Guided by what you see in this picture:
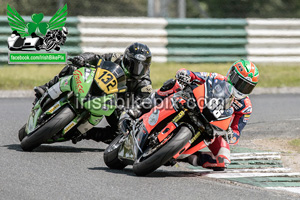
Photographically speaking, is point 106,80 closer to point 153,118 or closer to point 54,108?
point 54,108

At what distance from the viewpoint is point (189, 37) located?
52.4ft

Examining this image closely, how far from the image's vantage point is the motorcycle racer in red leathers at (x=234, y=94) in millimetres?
6762

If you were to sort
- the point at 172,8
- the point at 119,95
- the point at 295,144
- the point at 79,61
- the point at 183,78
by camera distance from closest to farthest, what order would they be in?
the point at 183,78 < the point at 79,61 < the point at 119,95 < the point at 295,144 < the point at 172,8

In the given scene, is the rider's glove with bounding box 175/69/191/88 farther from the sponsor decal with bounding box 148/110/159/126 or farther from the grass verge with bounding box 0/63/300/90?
the grass verge with bounding box 0/63/300/90

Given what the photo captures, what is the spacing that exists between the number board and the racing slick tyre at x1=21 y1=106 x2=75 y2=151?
464mm

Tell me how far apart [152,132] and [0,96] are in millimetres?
6757

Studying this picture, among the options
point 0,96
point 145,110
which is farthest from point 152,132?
point 0,96

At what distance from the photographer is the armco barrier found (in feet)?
49.3

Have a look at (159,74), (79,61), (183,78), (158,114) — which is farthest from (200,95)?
(159,74)

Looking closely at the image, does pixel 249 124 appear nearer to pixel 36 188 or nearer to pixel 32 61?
pixel 36 188

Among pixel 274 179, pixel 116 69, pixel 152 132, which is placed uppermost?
pixel 116 69

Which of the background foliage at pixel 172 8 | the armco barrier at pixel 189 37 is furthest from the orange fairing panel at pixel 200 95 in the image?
the background foliage at pixel 172 8

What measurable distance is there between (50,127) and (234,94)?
2.10 m

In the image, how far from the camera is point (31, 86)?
13406mm
